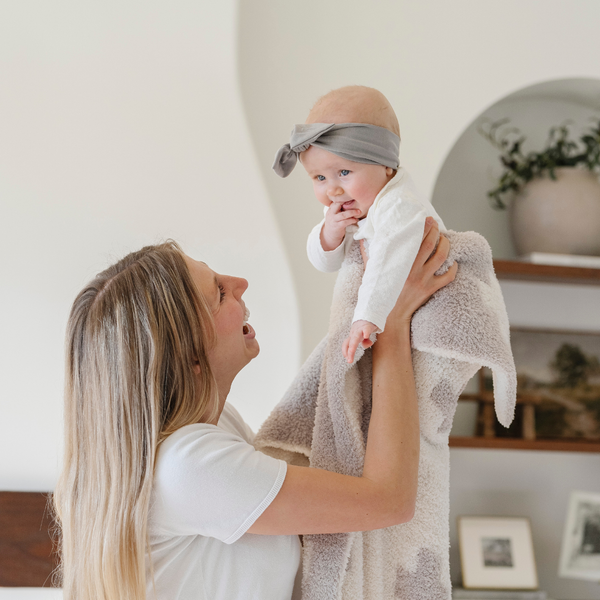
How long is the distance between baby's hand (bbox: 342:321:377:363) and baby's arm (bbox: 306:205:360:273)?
8.1 inches

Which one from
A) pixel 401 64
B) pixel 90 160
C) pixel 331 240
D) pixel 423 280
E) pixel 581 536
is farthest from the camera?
pixel 581 536

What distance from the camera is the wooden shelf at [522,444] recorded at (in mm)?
1798

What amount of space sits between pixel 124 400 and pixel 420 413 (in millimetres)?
444

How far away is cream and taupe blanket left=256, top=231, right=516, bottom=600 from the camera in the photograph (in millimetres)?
878

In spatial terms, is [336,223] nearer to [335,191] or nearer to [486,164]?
[335,191]

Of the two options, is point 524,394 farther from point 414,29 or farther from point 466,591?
point 414,29

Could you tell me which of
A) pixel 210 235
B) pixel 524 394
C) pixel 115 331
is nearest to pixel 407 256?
pixel 115 331

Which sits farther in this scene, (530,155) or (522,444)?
(530,155)

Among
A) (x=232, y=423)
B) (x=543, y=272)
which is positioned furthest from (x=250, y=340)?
(x=543, y=272)

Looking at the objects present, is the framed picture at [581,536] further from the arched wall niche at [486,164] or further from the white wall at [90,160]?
the white wall at [90,160]

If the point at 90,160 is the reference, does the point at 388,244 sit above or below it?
below

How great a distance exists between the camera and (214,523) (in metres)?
0.81

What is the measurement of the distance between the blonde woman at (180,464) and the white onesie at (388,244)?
39mm

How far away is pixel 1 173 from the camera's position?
156 centimetres
